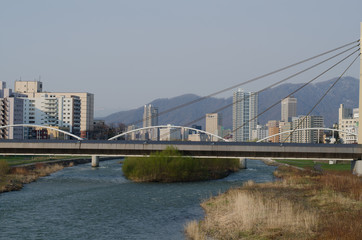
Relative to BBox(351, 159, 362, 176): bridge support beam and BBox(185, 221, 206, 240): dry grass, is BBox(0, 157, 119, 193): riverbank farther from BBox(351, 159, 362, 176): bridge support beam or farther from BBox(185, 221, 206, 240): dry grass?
BBox(351, 159, 362, 176): bridge support beam

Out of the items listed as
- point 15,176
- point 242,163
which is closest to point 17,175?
point 15,176

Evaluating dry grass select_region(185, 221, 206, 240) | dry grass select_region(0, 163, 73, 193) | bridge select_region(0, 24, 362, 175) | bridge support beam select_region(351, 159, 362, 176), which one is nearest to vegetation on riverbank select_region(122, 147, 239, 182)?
bridge select_region(0, 24, 362, 175)

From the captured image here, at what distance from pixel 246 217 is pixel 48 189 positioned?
36969 millimetres

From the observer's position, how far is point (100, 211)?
4422 centimetres

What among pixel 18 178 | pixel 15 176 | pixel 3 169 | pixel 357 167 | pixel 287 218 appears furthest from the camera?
pixel 3 169

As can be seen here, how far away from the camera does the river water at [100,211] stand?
34.6 m

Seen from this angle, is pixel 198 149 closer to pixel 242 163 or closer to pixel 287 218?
pixel 287 218

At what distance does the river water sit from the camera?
3462 cm

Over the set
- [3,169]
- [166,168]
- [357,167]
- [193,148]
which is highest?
[193,148]

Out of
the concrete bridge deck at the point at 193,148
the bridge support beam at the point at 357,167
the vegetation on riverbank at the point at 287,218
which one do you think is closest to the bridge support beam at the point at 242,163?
the concrete bridge deck at the point at 193,148

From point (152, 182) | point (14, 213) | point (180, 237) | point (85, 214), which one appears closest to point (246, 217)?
point (180, 237)

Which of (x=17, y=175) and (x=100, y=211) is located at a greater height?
(x=17, y=175)

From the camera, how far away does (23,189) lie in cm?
6341

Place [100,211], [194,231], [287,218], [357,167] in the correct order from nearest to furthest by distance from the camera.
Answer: [287,218] → [194,231] → [100,211] → [357,167]
